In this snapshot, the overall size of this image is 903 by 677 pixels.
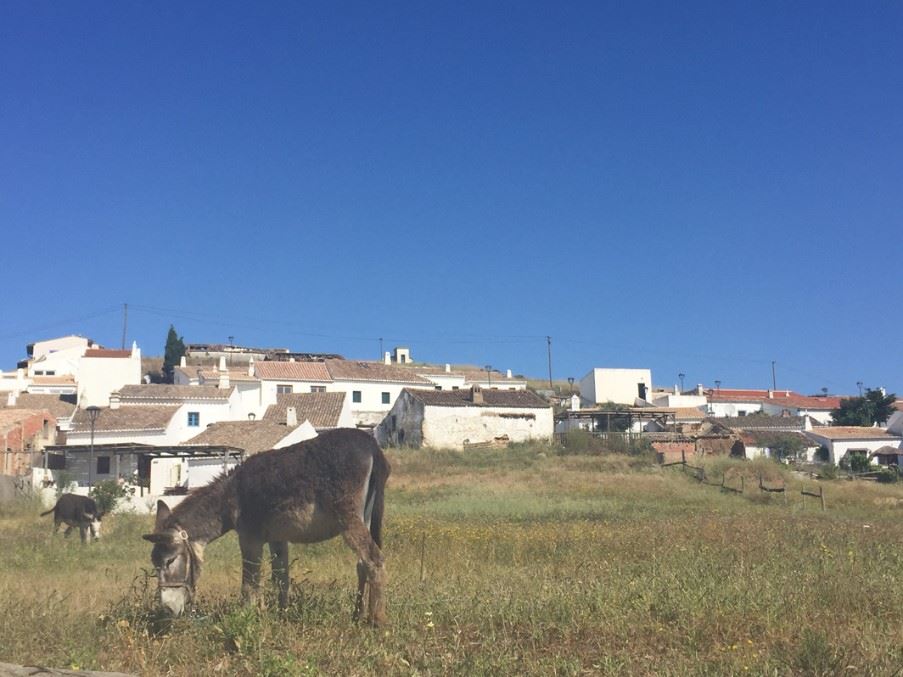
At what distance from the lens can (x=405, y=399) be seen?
61.9 metres

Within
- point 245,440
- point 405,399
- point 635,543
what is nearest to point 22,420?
point 245,440

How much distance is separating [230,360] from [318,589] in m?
83.8

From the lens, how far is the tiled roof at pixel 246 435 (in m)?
42.3

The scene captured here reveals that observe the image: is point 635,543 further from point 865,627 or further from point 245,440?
point 245,440

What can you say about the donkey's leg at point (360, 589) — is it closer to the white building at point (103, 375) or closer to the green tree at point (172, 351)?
the white building at point (103, 375)

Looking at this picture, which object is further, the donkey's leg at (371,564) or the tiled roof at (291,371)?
the tiled roof at (291,371)

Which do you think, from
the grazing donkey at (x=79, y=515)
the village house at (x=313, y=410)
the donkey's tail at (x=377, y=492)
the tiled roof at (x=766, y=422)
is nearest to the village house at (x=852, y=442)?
the tiled roof at (x=766, y=422)

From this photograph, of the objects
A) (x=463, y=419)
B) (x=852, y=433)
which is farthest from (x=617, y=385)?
(x=463, y=419)

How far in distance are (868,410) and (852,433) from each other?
15224 millimetres

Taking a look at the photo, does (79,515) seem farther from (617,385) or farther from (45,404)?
(617,385)

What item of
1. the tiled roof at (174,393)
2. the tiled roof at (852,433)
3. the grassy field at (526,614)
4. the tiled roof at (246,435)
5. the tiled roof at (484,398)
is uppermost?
the tiled roof at (174,393)

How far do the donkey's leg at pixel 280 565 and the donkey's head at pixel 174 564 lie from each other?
0.74 meters

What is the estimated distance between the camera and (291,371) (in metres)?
67.6

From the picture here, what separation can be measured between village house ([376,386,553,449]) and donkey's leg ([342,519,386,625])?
166 ft
